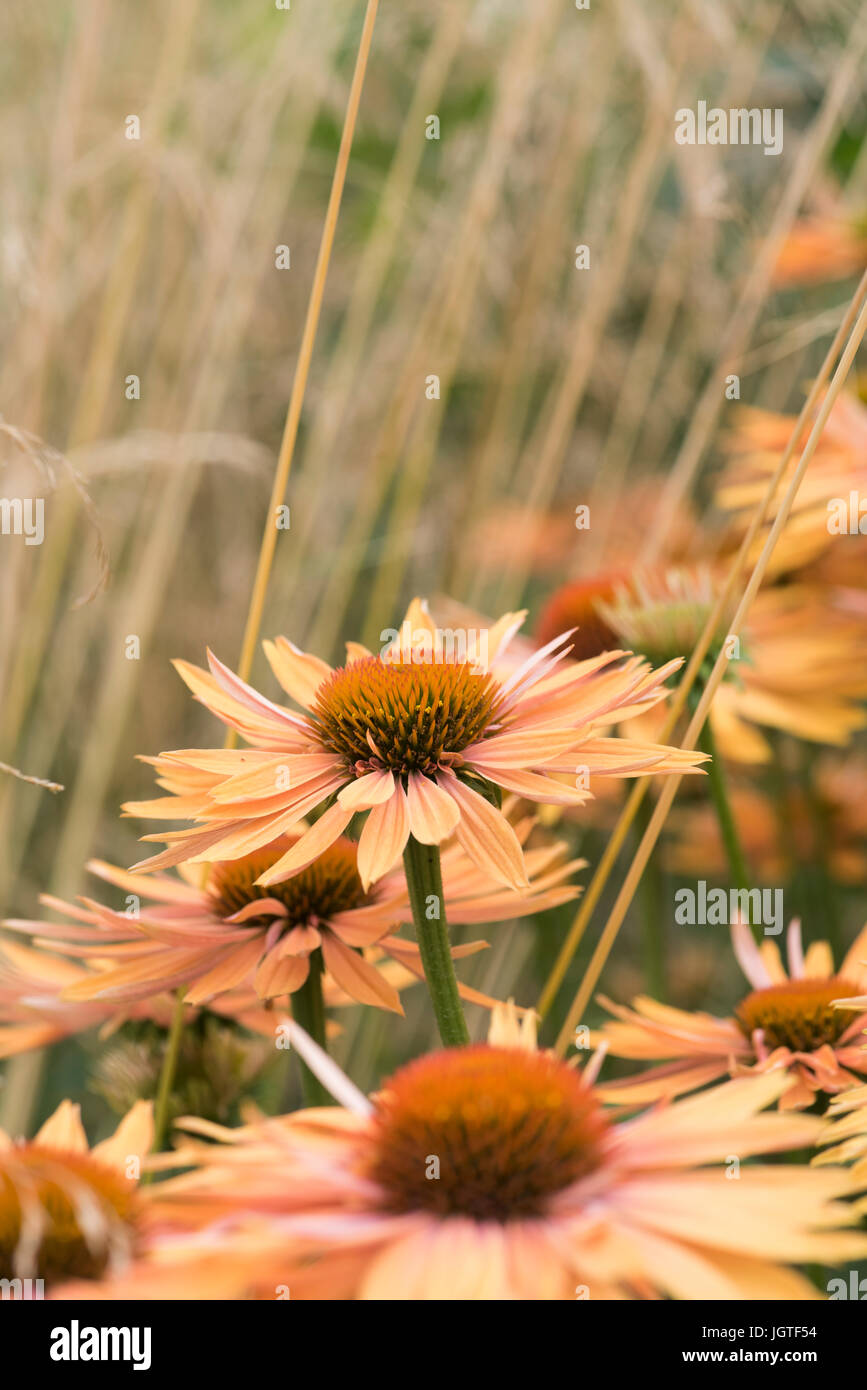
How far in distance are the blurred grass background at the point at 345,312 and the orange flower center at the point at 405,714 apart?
255 millimetres

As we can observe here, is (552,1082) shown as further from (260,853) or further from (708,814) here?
(708,814)

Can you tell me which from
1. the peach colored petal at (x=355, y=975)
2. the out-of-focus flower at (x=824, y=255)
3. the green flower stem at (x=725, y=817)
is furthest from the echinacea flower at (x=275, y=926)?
the out-of-focus flower at (x=824, y=255)

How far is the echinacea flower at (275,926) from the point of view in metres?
0.39

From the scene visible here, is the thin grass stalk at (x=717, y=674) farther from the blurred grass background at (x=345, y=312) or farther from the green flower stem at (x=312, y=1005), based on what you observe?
the blurred grass background at (x=345, y=312)

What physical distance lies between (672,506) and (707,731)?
18cm

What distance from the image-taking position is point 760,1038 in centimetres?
41

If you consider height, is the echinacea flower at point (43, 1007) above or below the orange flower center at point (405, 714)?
below

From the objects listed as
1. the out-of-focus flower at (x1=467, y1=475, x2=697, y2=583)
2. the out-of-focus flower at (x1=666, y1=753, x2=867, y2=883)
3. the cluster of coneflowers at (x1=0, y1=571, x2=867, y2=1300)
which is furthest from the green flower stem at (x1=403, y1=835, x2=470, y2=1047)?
the out-of-focus flower at (x1=666, y1=753, x2=867, y2=883)

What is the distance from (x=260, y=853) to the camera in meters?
0.45

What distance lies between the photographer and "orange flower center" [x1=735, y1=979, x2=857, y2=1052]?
43cm

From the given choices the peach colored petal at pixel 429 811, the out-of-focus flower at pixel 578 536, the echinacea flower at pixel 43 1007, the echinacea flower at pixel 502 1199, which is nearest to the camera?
the echinacea flower at pixel 502 1199

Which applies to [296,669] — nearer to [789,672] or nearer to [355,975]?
[355,975]

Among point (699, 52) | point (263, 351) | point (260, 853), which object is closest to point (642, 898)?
point (260, 853)

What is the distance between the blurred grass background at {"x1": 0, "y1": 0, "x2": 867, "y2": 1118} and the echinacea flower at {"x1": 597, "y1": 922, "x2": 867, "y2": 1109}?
281 mm
